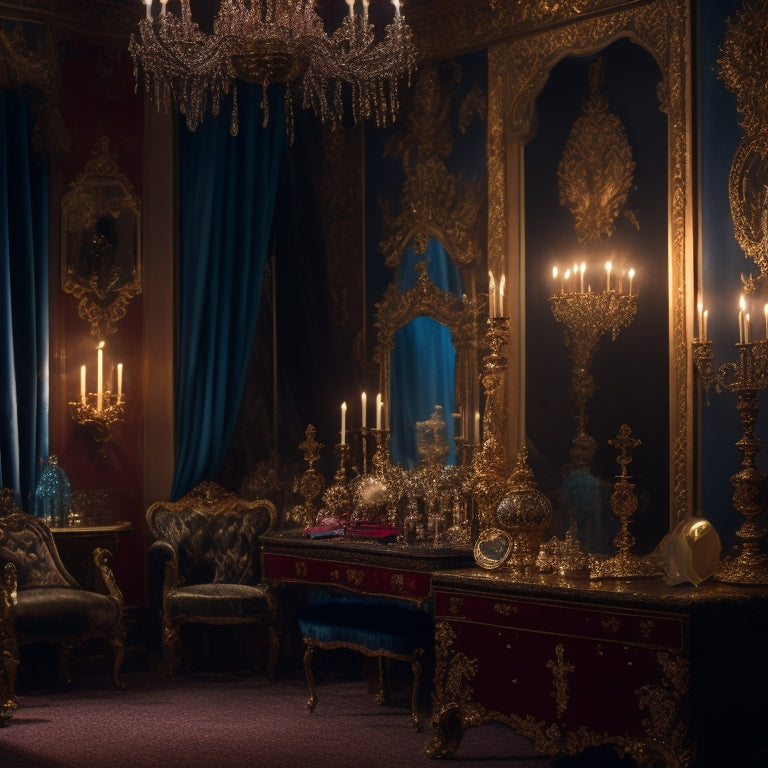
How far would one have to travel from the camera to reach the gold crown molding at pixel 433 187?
21.3 feet

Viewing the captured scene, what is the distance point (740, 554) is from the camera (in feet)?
16.5

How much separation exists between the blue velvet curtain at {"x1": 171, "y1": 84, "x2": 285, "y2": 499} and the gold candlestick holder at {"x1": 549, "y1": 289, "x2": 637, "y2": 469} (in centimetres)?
193

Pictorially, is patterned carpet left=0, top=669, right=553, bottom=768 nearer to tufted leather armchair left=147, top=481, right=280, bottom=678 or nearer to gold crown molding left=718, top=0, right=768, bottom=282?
tufted leather armchair left=147, top=481, right=280, bottom=678

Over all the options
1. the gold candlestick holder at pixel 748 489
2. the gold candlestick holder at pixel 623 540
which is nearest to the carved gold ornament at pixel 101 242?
the gold candlestick holder at pixel 623 540

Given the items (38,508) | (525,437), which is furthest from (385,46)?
(38,508)

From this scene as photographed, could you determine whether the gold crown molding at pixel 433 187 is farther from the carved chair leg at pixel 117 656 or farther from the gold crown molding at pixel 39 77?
the carved chair leg at pixel 117 656

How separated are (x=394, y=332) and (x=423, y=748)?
2389 millimetres

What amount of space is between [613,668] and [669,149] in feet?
7.50

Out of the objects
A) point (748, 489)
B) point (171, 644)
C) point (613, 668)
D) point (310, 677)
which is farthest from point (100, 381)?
point (748, 489)

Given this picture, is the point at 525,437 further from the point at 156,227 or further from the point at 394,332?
the point at 156,227

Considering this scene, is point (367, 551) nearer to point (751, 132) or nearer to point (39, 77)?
point (751, 132)

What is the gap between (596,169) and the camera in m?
5.88

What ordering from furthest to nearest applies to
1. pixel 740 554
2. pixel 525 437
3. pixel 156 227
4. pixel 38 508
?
pixel 156 227 → pixel 38 508 → pixel 525 437 → pixel 740 554

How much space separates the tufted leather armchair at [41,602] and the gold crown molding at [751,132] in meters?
3.48
